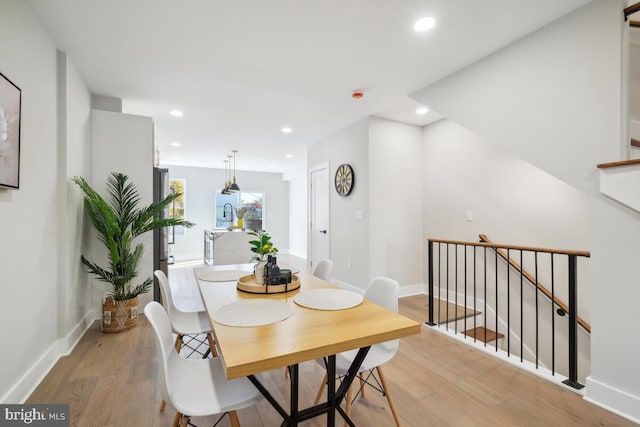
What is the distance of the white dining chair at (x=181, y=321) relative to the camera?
1950 mm

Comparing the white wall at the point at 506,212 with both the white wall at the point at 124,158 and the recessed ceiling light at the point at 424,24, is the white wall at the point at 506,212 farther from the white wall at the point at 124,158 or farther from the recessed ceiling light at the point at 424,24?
the white wall at the point at 124,158

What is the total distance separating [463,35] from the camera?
2.30 m

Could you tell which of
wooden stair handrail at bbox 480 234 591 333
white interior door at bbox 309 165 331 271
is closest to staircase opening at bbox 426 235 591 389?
wooden stair handrail at bbox 480 234 591 333

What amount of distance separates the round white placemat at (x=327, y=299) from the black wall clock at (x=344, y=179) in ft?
9.19

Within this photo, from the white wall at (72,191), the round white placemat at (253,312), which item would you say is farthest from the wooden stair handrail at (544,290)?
the white wall at (72,191)

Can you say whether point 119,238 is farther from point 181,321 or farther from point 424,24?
point 424,24

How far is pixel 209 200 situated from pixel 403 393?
7.73 m

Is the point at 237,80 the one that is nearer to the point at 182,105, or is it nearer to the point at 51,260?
the point at 182,105

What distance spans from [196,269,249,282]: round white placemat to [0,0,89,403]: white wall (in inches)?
42.5

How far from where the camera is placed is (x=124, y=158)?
350 cm

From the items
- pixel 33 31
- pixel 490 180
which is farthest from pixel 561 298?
pixel 33 31

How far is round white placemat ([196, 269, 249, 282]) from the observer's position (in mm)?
2107

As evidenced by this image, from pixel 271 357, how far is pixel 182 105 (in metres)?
3.74

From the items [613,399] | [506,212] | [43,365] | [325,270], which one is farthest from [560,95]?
[43,365]
